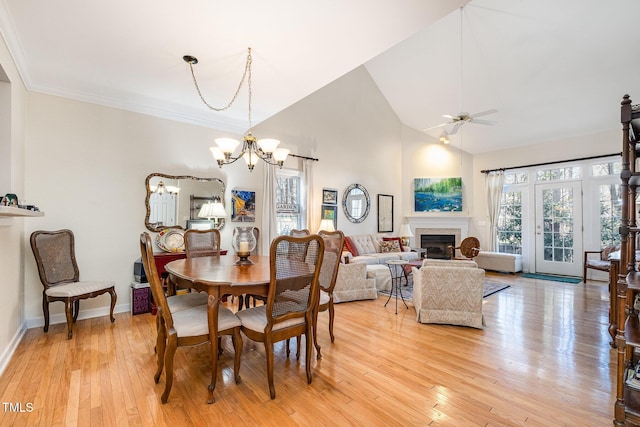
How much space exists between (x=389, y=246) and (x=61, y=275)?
5625 mm

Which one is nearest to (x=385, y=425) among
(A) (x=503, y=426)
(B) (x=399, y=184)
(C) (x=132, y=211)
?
(A) (x=503, y=426)

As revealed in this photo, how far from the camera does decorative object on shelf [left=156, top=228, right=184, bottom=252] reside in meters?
4.09

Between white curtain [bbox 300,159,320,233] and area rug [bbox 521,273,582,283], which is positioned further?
area rug [bbox 521,273,582,283]

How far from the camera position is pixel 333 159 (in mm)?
6492

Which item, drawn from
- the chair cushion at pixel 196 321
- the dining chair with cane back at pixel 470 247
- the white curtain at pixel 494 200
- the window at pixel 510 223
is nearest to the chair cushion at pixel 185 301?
the chair cushion at pixel 196 321

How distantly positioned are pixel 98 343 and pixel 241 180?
282 centimetres

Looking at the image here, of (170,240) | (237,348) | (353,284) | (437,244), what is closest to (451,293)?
(353,284)

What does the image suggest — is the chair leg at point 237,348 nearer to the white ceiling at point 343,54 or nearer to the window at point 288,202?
the white ceiling at point 343,54

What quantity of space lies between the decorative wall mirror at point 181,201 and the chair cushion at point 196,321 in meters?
2.20

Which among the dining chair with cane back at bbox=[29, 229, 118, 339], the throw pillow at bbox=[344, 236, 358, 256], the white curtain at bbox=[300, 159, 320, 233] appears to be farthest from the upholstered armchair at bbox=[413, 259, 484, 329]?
the dining chair with cane back at bbox=[29, 229, 118, 339]

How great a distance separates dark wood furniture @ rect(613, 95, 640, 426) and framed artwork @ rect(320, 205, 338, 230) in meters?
4.55

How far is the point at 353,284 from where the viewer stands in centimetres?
445

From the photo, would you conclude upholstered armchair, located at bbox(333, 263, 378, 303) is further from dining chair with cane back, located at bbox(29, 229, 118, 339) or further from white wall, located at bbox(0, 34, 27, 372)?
white wall, located at bbox(0, 34, 27, 372)

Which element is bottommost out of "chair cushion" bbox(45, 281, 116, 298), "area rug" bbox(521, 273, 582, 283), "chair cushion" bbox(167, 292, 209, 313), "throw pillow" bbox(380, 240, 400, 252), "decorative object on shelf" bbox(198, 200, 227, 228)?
"area rug" bbox(521, 273, 582, 283)
